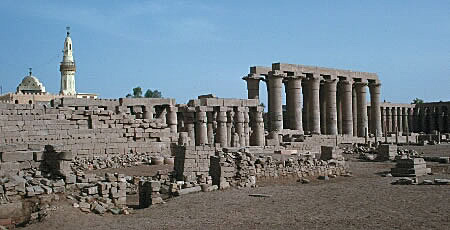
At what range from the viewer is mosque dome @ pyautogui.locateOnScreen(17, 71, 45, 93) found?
72312 mm

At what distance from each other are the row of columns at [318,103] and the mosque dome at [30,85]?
136ft

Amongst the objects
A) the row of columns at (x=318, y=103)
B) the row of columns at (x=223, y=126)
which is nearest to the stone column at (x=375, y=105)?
the row of columns at (x=318, y=103)

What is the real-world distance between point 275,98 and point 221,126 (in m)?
8.43

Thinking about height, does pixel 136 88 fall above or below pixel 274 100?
above

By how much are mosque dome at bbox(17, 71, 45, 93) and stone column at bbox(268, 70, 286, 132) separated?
141 feet

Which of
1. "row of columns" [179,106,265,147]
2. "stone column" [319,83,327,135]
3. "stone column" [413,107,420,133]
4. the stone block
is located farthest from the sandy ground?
Result: "stone column" [413,107,420,133]

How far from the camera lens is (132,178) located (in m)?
19.2

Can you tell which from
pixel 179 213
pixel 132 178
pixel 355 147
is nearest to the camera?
pixel 179 213

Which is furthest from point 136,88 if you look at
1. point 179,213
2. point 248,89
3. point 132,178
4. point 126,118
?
point 179,213

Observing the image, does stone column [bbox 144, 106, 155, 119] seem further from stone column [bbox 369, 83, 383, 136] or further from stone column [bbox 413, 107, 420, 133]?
stone column [bbox 413, 107, 420, 133]

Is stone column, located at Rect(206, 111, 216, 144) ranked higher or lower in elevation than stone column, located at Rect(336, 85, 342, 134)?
lower

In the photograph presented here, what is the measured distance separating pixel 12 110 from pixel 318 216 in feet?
50.0

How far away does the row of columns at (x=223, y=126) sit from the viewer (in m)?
30.6

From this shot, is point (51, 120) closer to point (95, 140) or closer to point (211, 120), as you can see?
point (95, 140)
